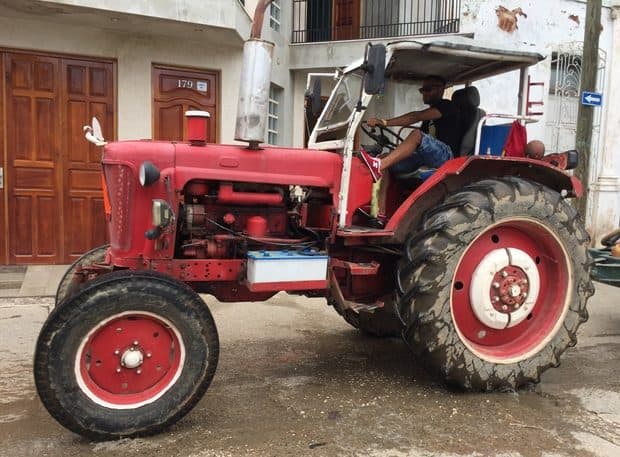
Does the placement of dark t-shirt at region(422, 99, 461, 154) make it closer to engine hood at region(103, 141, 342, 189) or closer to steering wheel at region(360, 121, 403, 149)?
steering wheel at region(360, 121, 403, 149)

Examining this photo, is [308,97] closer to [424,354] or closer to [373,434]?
[424,354]

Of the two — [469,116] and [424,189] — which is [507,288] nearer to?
[424,189]

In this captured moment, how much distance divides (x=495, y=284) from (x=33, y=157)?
21.4 ft

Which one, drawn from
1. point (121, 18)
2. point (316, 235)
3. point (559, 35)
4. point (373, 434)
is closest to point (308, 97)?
point (316, 235)

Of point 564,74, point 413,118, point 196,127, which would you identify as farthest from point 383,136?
point 564,74

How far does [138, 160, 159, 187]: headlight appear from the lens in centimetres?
326

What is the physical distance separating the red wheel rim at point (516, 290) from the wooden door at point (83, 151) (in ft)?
19.3

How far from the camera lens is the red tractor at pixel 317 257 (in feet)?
10.00

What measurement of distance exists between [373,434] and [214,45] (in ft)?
22.6

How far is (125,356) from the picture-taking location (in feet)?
10.0

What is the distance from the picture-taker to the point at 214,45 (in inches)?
340

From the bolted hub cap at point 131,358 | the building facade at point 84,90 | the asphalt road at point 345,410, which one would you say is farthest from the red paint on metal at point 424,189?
the building facade at point 84,90

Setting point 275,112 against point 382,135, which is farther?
point 275,112

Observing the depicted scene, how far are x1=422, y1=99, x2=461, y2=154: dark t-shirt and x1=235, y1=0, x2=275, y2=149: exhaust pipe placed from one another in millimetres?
1568
